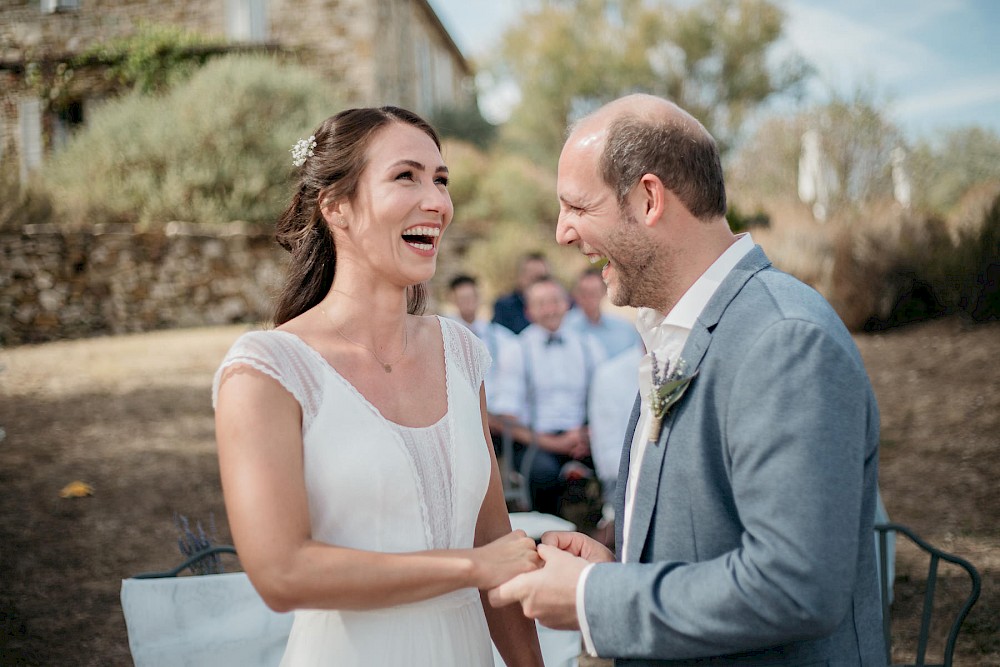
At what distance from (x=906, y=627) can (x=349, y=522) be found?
14.1 feet

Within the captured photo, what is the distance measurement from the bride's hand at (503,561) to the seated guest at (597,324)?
5.48 metres

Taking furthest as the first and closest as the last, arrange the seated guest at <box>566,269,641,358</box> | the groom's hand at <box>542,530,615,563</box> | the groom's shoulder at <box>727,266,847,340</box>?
1. the seated guest at <box>566,269,641,358</box>
2. the groom's hand at <box>542,530,615,563</box>
3. the groom's shoulder at <box>727,266,847,340</box>

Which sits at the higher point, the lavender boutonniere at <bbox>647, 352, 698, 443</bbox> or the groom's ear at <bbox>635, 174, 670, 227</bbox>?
the groom's ear at <bbox>635, 174, 670, 227</bbox>

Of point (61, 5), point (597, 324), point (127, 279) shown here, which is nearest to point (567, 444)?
point (597, 324)

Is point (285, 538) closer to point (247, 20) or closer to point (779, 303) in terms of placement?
point (779, 303)

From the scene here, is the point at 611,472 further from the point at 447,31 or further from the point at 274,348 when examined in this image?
the point at 447,31

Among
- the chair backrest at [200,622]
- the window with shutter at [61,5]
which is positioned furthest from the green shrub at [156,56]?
the chair backrest at [200,622]

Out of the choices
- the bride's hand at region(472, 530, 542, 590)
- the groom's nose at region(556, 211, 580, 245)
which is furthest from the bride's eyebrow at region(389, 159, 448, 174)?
the bride's hand at region(472, 530, 542, 590)

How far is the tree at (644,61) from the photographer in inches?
1016

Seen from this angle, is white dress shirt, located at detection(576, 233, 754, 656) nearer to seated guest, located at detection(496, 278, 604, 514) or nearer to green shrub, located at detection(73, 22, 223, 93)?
seated guest, located at detection(496, 278, 604, 514)

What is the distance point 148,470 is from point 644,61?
22.6 metres

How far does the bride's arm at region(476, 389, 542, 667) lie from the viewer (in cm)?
222

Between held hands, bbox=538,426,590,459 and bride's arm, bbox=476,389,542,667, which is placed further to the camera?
held hands, bbox=538,426,590,459

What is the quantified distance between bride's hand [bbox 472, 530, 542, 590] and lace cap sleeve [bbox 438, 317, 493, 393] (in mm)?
551
